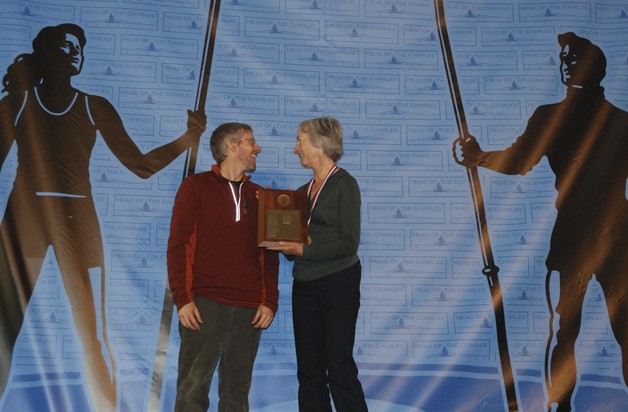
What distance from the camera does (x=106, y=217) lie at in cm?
329

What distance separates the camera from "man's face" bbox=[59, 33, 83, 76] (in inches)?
132

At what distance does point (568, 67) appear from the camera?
3.63m

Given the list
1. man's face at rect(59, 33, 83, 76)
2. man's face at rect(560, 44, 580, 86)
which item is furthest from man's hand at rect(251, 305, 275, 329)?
man's face at rect(560, 44, 580, 86)

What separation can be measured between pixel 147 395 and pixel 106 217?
2.73 feet

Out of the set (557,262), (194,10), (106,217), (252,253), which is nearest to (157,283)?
(106,217)

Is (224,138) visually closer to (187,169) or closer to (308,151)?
(308,151)

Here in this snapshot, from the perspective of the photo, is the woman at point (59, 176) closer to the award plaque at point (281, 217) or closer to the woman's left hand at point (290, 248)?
the award plaque at point (281, 217)

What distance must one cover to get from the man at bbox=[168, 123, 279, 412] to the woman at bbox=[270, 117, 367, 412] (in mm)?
149

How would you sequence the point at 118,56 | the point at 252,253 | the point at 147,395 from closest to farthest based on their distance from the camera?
the point at 252,253
the point at 147,395
the point at 118,56

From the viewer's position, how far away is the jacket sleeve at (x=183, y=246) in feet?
8.50

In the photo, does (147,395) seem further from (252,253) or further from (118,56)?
(118,56)

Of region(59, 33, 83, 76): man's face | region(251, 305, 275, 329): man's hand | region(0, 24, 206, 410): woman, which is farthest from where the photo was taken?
region(59, 33, 83, 76): man's face

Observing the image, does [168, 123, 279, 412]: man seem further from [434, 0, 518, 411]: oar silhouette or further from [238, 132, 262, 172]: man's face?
[434, 0, 518, 411]: oar silhouette

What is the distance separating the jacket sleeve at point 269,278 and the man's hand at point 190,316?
0.88 feet
